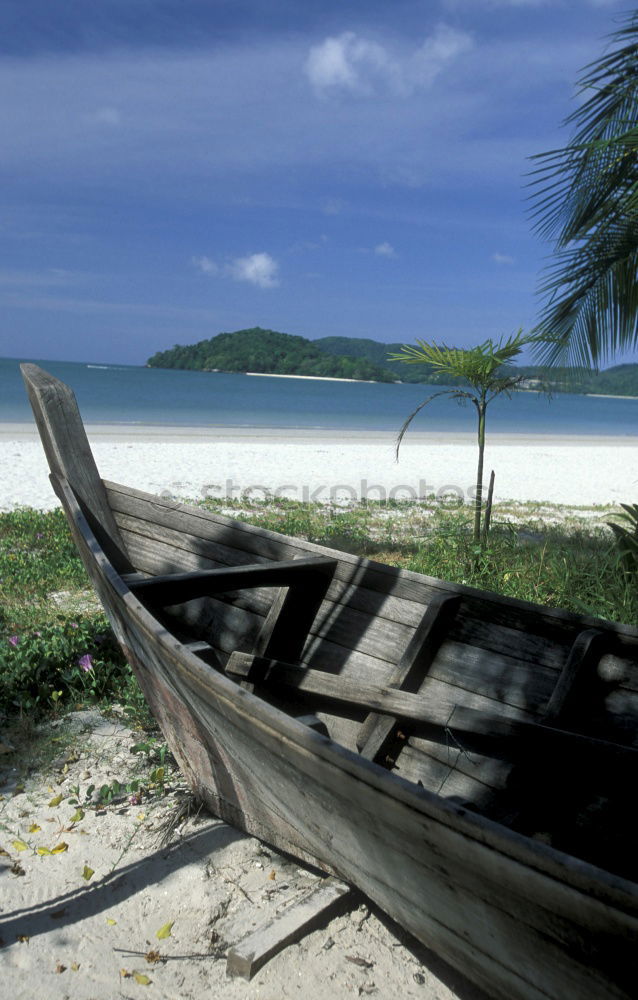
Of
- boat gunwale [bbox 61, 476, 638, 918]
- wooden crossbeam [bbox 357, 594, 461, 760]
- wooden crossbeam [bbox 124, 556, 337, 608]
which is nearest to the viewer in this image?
boat gunwale [bbox 61, 476, 638, 918]

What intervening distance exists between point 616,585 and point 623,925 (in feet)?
14.1

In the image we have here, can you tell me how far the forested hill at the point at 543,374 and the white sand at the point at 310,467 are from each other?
2.91 meters

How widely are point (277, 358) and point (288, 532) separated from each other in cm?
8735

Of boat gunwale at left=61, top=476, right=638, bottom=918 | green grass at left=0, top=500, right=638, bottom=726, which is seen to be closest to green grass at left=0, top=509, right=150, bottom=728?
green grass at left=0, top=500, right=638, bottom=726

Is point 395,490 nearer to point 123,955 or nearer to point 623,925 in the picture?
point 123,955

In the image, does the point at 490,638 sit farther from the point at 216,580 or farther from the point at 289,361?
the point at 289,361

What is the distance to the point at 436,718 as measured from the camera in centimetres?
258

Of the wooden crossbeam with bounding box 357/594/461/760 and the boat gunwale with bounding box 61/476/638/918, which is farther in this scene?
the wooden crossbeam with bounding box 357/594/461/760

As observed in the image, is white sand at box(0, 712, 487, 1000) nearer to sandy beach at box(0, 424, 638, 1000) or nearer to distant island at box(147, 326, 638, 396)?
sandy beach at box(0, 424, 638, 1000)

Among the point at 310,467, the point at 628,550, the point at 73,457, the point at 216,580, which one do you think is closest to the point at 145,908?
the point at 216,580

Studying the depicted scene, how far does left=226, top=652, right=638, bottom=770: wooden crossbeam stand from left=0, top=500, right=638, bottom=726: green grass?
0.92 metres

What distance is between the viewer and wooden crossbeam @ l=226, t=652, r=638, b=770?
89.7 inches

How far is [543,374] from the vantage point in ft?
21.9

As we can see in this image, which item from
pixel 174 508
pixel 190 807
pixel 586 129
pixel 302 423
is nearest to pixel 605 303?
pixel 586 129
